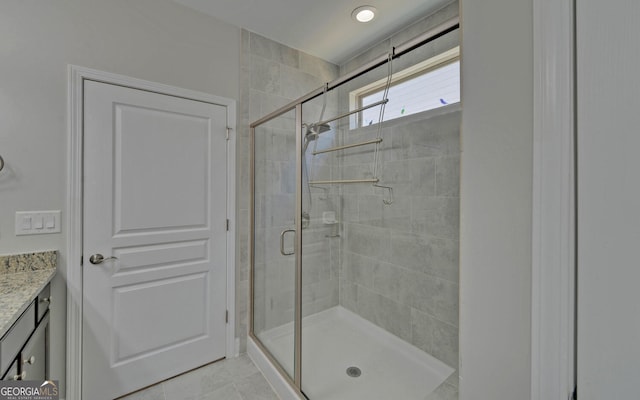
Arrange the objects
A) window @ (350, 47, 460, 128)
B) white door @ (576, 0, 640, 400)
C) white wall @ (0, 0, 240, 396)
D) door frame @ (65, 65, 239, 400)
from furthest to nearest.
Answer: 1. window @ (350, 47, 460, 128)
2. door frame @ (65, 65, 239, 400)
3. white wall @ (0, 0, 240, 396)
4. white door @ (576, 0, 640, 400)

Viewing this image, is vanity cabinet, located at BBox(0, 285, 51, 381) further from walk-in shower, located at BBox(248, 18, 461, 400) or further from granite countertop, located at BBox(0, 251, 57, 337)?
walk-in shower, located at BBox(248, 18, 461, 400)

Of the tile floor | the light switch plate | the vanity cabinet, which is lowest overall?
the tile floor

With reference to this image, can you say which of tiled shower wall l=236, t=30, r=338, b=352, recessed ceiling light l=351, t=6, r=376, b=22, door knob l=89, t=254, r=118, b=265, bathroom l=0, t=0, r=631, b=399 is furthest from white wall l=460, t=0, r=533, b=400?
door knob l=89, t=254, r=118, b=265

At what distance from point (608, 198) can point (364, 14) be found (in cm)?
210

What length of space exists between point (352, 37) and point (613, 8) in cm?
219

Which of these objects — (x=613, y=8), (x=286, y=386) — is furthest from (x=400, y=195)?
(x=613, y=8)

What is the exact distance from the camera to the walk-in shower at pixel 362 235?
1810 millimetres

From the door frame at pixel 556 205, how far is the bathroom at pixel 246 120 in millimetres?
17

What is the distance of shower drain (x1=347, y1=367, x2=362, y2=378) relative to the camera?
1891 mm

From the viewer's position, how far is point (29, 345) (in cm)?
117

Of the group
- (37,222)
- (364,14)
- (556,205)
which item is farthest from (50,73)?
(556,205)

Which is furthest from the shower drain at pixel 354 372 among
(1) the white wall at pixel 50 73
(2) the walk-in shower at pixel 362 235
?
(1) the white wall at pixel 50 73

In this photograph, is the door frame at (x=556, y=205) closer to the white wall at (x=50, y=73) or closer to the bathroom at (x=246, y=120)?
the bathroom at (x=246, y=120)

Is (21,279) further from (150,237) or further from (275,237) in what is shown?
(275,237)
